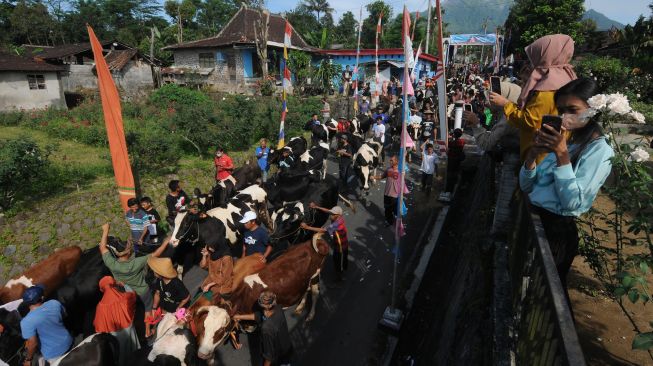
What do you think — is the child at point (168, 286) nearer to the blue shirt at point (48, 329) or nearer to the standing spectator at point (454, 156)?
the blue shirt at point (48, 329)

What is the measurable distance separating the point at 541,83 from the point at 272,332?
3748 mm

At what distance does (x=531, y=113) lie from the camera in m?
3.29

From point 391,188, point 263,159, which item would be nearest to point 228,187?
point 263,159

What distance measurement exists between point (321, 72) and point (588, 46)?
668 inches

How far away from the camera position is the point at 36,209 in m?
8.12

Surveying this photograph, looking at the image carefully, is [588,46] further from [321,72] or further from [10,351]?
[10,351]

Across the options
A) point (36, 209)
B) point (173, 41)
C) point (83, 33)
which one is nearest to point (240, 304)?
point (36, 209)

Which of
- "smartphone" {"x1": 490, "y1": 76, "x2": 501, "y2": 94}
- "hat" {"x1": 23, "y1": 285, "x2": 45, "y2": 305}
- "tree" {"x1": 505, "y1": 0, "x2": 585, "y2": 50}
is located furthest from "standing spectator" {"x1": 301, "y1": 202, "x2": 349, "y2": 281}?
"tree" {"x1": 505, "y1": 0, "x2": 585, "y2": 50}

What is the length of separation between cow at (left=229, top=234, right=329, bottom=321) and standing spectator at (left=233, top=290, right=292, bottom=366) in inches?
28.5

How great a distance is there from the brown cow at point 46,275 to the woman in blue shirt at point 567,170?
6688 mm

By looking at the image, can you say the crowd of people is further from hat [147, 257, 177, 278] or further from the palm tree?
the palm tree

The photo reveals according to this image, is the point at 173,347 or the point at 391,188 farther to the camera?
the point at 391,188

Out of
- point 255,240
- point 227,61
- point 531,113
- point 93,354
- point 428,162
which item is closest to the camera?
point 531,113

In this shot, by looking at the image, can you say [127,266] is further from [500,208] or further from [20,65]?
[20,65]
